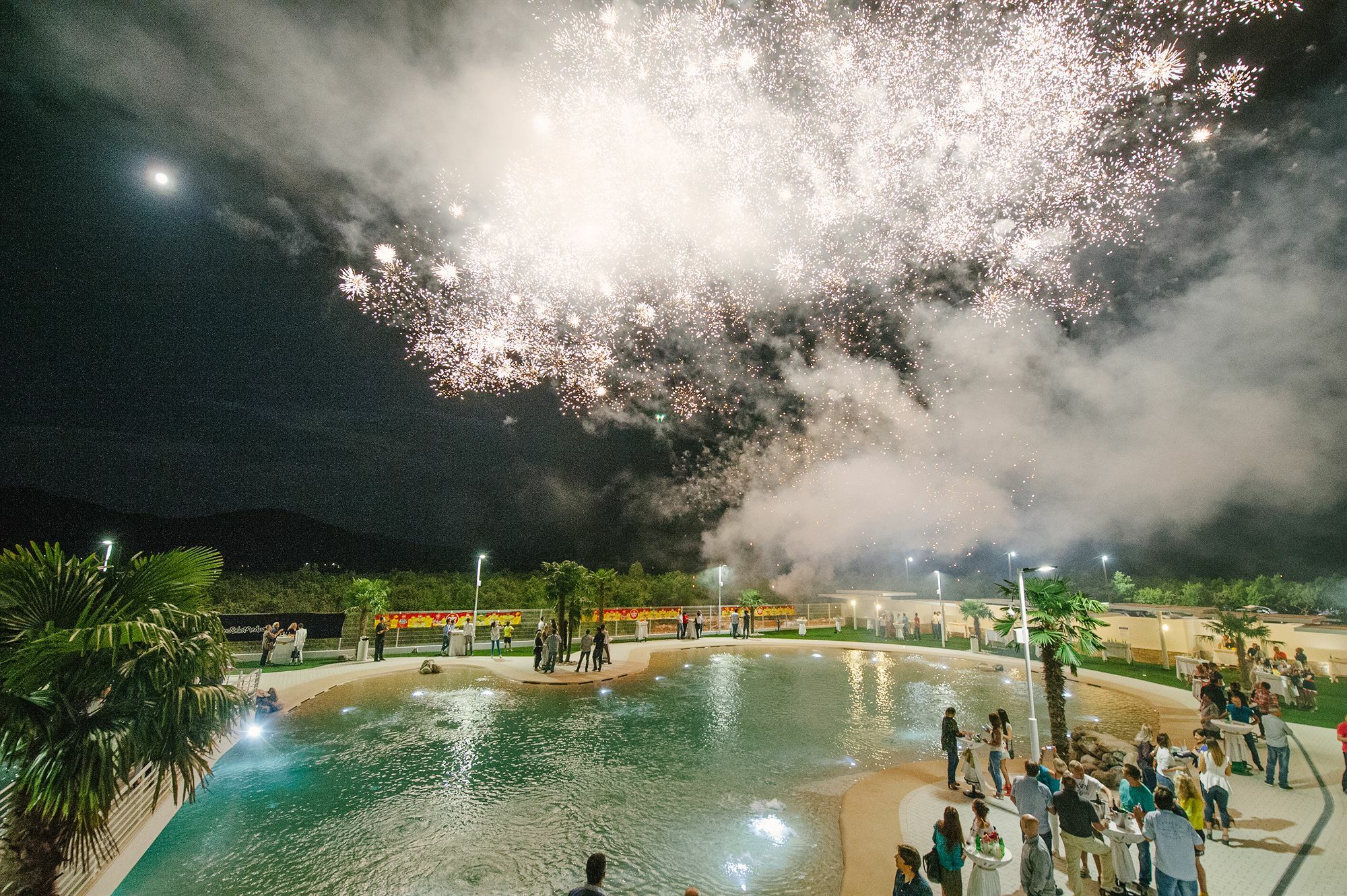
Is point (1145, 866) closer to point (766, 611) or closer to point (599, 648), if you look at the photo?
point (599, 648)

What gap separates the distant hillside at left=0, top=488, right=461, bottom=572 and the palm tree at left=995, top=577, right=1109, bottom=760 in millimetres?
81096

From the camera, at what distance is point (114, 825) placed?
26.2 ft

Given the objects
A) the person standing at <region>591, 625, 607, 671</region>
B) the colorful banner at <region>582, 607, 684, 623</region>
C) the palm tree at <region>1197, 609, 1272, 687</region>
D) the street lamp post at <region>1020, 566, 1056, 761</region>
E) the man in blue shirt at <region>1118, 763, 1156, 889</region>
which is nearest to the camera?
the man in blue shirt at <region>1118, 763, 1156, 889</region>

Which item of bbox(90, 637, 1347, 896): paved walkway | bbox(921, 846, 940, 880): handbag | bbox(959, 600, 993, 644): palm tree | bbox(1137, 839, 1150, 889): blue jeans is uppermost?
bbox(959, 600, 993, 644): palm tree

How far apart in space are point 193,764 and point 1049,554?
393 feet

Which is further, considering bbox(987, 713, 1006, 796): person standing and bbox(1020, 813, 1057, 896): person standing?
bbox(987, 713, 1006, 796): person standing

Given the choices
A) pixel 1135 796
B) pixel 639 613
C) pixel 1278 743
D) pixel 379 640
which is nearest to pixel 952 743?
pixel 1135 796

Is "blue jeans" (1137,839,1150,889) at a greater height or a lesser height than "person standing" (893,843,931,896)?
lesser

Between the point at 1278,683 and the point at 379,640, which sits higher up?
the point at 1278,683

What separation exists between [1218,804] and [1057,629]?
15.1ft

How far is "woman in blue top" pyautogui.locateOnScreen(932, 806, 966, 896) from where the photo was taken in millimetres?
6688

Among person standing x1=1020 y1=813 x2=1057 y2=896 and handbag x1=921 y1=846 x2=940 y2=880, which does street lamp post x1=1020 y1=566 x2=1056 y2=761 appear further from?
handbag x1=921 y1=846 x2=940 y2=880

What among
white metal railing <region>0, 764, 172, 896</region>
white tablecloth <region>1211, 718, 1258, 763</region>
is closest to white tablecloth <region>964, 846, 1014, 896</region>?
white metal railing <region>0, 764, 172, 896</region>

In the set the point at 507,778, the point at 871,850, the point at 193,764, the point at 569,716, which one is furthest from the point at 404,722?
the point at 871,850
